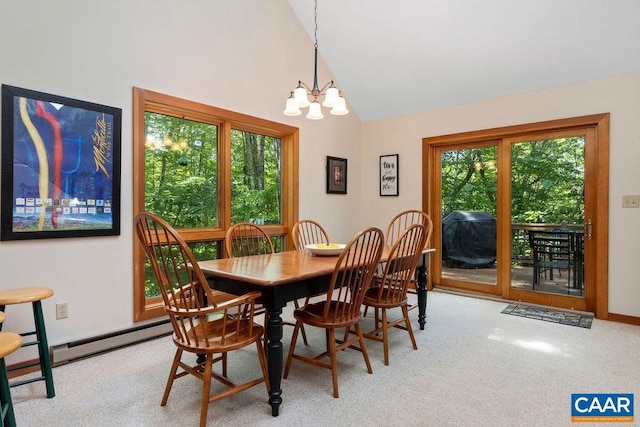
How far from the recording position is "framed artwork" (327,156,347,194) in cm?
477

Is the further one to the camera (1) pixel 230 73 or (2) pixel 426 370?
(1) pixel 230 73

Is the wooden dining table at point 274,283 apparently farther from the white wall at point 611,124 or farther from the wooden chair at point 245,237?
the white wall at point 611,124

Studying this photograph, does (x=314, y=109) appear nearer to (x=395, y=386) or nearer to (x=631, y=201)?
(x=395, y=386)

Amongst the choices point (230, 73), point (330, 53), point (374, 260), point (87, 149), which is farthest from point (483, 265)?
point (87, 149)

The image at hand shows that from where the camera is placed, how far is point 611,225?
136 inches

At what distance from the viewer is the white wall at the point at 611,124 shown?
11.0ft

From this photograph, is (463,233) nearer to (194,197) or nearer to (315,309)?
(315,309)

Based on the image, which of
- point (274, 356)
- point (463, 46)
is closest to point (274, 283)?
point (274, 356)

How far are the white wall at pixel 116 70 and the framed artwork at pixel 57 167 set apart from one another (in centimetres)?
8

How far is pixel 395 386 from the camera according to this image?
7.18ft

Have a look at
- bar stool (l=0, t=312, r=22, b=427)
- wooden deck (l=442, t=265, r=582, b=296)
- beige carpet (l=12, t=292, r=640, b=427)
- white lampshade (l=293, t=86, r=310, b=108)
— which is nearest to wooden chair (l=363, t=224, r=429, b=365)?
beige carpet (l=12, t=292, r=640, b=427)

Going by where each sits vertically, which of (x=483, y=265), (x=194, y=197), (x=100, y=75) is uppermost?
(x=100, y=75)

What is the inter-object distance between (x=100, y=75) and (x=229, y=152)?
127cm

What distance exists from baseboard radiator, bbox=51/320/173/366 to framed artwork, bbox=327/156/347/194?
8.51 feet
